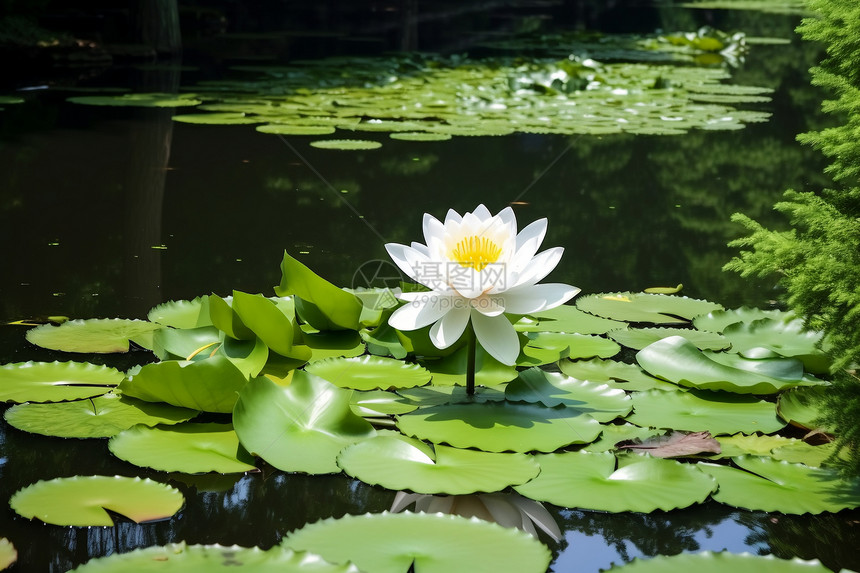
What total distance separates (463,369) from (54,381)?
77 cm

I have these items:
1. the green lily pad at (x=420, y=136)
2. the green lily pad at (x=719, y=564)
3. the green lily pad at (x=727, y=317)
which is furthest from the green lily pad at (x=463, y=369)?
the green lily pad at (x=420, y=136)

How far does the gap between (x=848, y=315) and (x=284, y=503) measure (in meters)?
0.86

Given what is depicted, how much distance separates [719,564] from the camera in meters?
1.03

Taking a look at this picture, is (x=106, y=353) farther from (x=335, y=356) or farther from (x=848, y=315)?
(x=848, y=315)

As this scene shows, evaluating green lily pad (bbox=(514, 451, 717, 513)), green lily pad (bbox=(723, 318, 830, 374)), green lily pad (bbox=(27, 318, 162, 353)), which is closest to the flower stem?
green lily pad (bbox=(514, 451, 717, 513))

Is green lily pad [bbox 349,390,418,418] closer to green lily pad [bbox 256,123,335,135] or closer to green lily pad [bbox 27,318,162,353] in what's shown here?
green lily pad [bbox 27,318,162,353]

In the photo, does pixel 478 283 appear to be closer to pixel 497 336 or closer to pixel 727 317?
pixel 497 336

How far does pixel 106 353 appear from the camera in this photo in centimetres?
179

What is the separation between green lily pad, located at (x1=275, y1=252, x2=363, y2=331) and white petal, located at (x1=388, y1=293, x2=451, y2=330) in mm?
299

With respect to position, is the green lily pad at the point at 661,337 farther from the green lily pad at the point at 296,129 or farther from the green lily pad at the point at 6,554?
the green lily pad at the point at 296,129

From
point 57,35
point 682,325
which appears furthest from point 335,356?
point 57,35

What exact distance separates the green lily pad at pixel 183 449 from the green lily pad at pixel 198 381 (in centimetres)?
5

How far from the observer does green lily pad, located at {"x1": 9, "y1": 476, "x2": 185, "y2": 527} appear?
45.3 inches

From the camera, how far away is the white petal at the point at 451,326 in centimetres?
146
